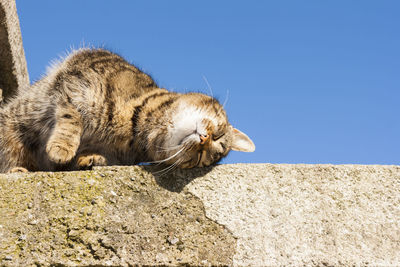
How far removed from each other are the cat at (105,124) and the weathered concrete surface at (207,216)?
0.44m

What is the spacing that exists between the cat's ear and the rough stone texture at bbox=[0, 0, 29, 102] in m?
1.97

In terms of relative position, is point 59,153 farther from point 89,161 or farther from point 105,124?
point 105,124

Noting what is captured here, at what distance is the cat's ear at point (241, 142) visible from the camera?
139 inches

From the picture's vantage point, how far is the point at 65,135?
2885mm

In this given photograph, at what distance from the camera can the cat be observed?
9.59 ft

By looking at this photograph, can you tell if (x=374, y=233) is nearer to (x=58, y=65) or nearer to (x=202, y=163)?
(x=202, y=163)

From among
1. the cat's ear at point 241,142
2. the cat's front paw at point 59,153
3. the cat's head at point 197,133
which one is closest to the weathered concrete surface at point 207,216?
the cat's head at point 197,133

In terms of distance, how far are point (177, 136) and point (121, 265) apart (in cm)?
113

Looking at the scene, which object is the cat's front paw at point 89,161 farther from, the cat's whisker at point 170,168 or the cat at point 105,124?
the cat's whisker at point 170,168

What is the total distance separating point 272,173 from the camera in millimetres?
2430

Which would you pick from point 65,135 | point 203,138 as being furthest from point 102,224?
point 203,138

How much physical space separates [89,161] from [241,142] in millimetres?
1245

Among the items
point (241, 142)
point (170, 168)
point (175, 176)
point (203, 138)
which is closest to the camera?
point (175, 176)

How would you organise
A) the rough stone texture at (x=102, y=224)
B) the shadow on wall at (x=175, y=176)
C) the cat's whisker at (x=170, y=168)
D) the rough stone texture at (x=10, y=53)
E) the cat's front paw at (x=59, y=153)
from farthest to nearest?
1. the rough stone texture at (x=10, y=53)
2. the cat's front paw at (x=59, y=153)
3. the cat's whisker at (x=170, y=168)
4. the shadow on wall at (x=175, y=176)
5. the rough stone texture at (x=102, y=224)
